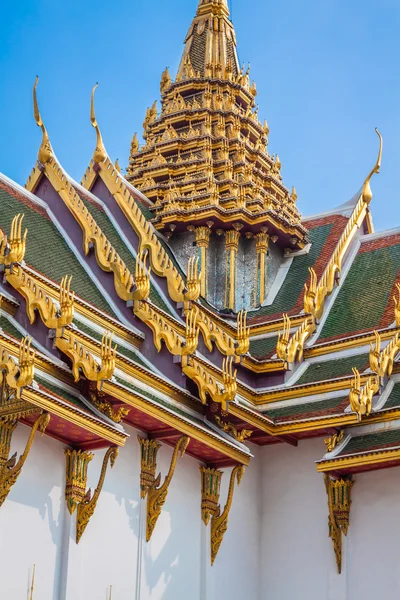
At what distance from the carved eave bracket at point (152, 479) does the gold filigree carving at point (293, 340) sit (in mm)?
2641

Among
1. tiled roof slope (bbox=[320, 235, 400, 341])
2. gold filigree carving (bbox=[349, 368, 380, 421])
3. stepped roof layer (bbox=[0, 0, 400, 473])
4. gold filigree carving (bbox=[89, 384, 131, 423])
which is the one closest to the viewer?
gold filigree carving (bbox=[89, 384, 131, 423])

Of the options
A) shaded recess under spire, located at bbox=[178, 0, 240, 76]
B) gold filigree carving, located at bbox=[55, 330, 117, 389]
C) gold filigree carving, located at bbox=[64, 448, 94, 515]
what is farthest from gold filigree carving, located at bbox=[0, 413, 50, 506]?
shaded recess under spire, located at bbox=[178, 0, 240, 76]

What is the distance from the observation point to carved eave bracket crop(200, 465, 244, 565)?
1488cm

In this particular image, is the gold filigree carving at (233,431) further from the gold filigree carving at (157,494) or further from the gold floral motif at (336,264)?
the gold floral motif at (336,264)

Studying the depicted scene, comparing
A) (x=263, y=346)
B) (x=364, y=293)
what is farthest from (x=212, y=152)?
(x=263, y=346)

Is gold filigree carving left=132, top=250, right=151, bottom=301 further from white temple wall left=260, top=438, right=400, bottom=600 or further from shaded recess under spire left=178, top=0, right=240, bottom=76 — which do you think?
shaded recess under spire left=178, top=0, right=240, bottom=76

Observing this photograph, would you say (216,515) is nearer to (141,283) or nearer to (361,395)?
(361,395)

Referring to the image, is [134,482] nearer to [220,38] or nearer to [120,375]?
[120,375]

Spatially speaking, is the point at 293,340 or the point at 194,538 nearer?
the point at 194,538

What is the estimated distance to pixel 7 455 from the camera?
12305mm

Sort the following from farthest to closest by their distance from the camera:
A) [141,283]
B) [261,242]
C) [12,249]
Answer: [261,242] → [141,283] → [12,249]

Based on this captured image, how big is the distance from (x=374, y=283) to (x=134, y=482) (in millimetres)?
5560

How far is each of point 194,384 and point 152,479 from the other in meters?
1.37

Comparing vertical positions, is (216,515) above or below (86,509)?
above
